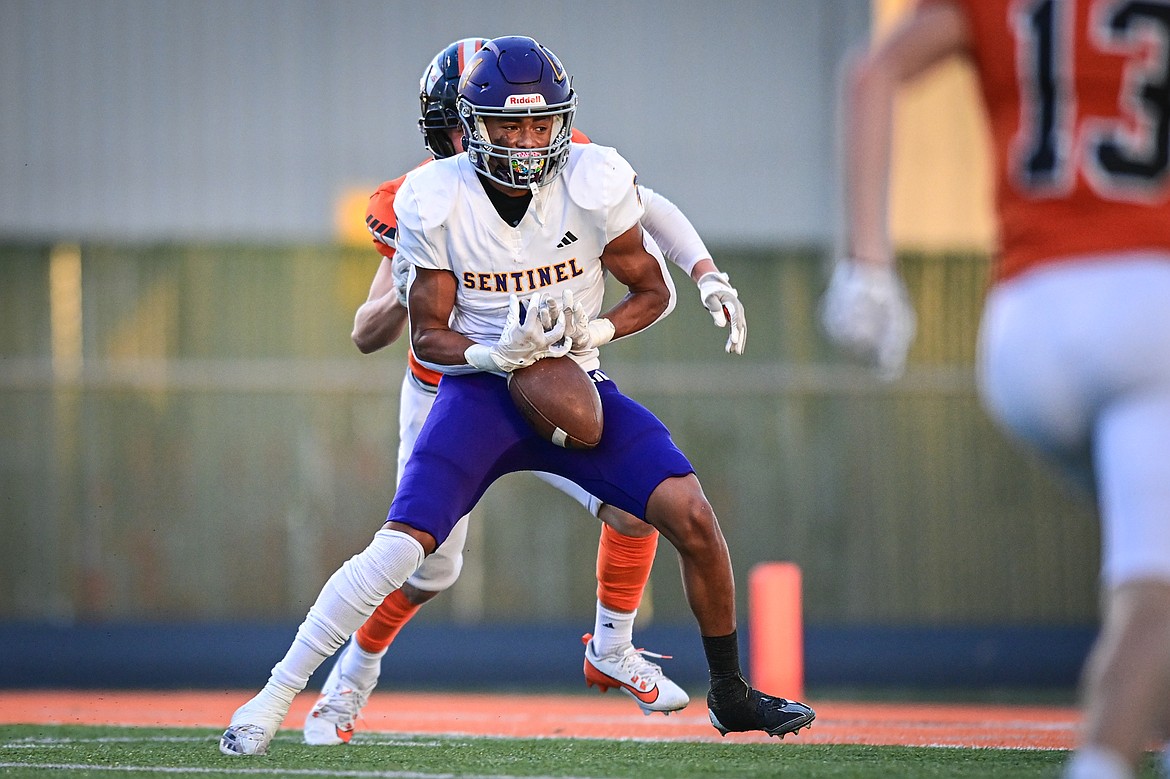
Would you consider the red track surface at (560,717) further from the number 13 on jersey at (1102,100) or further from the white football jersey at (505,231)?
the number 13 on jersey at (1102,100)

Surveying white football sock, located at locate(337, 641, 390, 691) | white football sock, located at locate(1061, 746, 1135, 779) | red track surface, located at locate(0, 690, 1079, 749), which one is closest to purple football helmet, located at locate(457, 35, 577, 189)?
white football sock, located at locate(337, 641, 390, 691)

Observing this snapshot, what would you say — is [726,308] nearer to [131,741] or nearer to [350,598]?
[350,598]

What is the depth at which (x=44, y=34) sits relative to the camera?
12.1m

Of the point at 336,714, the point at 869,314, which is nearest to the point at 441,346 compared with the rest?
the point at 336,714

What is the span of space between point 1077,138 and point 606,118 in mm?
10432

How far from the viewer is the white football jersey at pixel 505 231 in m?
3.95

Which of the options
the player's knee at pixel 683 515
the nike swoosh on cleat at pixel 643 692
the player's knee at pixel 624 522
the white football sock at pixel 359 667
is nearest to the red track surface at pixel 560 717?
the nike swoosh on cleat at pixel 643 692

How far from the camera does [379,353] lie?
11.9m

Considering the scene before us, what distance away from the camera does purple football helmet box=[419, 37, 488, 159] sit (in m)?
4.54

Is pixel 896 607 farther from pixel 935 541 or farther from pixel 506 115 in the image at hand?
pixel 506 115

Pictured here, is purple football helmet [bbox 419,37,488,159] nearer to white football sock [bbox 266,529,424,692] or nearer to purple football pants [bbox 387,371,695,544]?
purple football pants [bbox 387,371,695,544]

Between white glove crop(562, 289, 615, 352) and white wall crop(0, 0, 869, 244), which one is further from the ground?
white wall crop(0, 0, 869, 244)

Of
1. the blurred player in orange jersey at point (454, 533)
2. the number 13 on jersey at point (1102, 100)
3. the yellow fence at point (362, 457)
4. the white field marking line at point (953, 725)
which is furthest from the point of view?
the yellow fence at point (362, 457)

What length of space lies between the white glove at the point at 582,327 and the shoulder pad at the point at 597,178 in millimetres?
249
